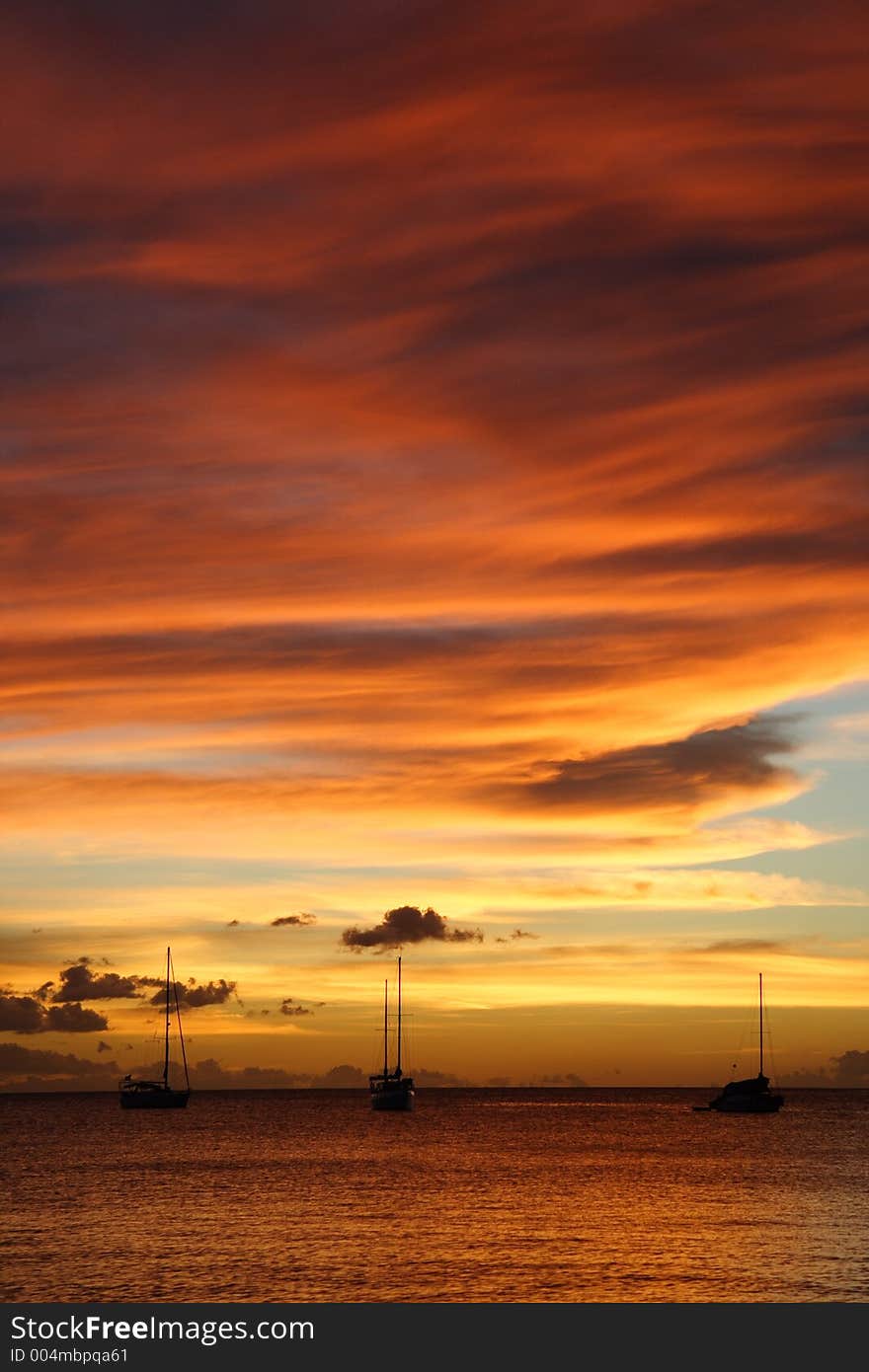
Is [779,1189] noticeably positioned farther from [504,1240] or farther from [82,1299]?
[82,1299]

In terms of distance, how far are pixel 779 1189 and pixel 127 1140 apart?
107588 mm

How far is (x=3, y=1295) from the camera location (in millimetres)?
62469

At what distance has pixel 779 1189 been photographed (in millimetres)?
116062
